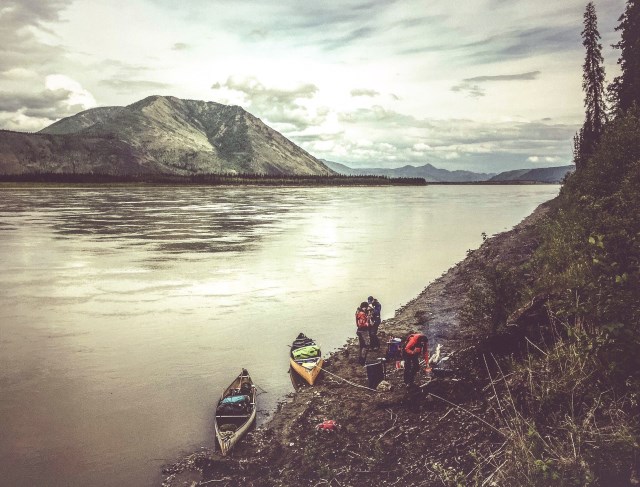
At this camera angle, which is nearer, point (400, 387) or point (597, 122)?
point (400, 387)

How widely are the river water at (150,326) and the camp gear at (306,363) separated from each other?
612 mm

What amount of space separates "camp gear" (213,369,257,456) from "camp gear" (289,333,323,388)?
2.13 meters

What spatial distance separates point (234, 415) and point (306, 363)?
3.99m

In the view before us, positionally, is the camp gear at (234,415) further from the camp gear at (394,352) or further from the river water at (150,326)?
the camp gear at (394,352)

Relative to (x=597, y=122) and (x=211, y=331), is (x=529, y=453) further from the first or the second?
(x=597, y=122)

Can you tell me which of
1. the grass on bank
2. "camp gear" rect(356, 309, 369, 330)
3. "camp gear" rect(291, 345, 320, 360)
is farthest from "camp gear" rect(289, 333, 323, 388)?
the grass on bank

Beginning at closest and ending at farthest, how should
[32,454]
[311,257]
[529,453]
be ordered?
[529,453] < [32,454] < [311,257]

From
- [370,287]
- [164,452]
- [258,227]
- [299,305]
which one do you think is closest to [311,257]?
[370,287]

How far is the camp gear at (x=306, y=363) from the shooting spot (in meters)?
16.3

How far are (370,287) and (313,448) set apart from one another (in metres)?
19.9

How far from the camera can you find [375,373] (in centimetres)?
1473

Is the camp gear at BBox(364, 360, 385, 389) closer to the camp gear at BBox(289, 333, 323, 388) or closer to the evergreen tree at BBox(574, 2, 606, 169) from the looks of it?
the camp gear at BBox(289, 333, 323, 388)

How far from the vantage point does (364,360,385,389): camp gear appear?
47.9 ft

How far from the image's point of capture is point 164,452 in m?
12.4
